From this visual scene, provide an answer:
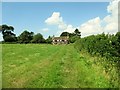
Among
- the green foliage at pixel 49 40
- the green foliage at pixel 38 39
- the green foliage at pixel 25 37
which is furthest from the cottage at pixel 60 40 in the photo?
the green foliage at pixel 25 37

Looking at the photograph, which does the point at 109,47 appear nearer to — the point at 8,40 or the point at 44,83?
the point at 44,83

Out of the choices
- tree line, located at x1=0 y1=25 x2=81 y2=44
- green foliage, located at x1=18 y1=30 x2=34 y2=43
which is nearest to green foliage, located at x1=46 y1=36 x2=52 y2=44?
→ tree line, located at x1=0 y1=25 x2=81 y2=44

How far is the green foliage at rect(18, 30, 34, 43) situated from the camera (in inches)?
5492

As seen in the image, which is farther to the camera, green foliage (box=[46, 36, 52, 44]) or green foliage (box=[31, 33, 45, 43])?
green foliage (box=[46, 36, 52, 44])

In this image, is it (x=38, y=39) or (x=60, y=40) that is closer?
(x=38, y=39)

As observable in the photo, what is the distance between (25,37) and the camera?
143 meters

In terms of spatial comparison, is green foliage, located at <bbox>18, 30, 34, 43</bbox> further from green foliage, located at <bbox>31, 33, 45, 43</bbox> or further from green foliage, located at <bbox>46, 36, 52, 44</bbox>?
green foliage, located at <bbox>46, 36, 52, 44</bbox>

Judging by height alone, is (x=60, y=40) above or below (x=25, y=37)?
below

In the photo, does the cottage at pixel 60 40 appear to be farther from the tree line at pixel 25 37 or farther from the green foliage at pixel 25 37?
the green foliage at pixel 25 37

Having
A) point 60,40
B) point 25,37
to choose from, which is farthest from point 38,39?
point 60,40

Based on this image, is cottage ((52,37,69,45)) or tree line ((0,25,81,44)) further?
cottage ((52,37,69,45))

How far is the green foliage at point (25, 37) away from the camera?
458ft

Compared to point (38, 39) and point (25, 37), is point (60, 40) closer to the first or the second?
point (38, 39)

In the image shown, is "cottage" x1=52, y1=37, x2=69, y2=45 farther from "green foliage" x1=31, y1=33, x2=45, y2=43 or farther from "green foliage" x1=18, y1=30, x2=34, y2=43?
"green foliage" x1=18, y1=30, x2=34, y2=43
